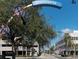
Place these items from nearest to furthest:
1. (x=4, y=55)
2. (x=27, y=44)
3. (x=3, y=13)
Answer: (x=4, y=55) → (x=3, y=13) → (x=27, y=44)

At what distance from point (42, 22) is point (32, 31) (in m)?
2.41

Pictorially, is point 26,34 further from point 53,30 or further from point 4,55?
point 4,55

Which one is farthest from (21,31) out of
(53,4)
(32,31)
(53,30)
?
(53,4)

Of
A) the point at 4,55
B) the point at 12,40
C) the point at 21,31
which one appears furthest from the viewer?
the point at 12,40

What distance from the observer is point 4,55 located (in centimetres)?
1852

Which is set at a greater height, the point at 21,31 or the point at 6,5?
the point at 6,5

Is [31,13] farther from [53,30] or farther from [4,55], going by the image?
[4,55]

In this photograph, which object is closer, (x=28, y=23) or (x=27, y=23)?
(x=28, y=23)

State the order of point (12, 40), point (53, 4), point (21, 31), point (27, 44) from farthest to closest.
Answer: point (27, 44)
point (12, 40)
point (21, 31)
point (53, 4)

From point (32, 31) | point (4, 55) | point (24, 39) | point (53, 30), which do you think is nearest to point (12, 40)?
point (24, 39)

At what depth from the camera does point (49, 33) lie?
37.0 meters

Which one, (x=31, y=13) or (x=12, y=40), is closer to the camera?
(x=31, y=13)

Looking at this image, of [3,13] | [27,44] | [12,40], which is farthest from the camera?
[27,44]

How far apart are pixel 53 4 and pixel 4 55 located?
6078 mm
